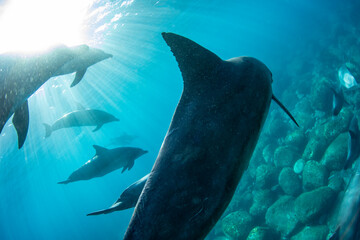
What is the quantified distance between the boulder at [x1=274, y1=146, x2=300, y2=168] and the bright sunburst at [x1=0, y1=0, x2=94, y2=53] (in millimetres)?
11982

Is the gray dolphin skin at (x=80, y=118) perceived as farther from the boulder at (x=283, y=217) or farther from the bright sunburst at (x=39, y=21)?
the boulder at (x=283, y=217)

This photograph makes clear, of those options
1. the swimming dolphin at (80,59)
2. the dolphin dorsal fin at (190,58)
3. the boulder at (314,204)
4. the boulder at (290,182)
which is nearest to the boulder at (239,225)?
the boulder at (290,182)

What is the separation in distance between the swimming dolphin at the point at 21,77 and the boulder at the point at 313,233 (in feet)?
28.7

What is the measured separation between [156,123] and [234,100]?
250 feet

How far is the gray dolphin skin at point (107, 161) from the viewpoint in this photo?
9195 mm

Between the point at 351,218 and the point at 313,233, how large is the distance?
3.68 m

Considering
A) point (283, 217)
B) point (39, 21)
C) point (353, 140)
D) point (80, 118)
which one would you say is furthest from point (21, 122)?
point (39, 21)

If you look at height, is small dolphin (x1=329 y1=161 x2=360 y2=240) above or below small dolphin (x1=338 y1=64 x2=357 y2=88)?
above

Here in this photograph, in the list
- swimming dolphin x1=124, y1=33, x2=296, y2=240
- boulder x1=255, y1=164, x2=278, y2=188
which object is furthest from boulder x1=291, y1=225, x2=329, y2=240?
swimming dolphin x1=124, y1=33, x2=296, y2=240

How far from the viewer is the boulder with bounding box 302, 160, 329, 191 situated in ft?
27.7

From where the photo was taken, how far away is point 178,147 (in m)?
1.70

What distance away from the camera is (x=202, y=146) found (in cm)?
165

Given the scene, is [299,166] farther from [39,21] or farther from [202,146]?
[39,21]

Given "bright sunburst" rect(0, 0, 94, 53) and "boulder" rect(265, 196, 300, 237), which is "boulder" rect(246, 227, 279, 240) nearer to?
"boulder" rect(265, 196, 300, 237)
